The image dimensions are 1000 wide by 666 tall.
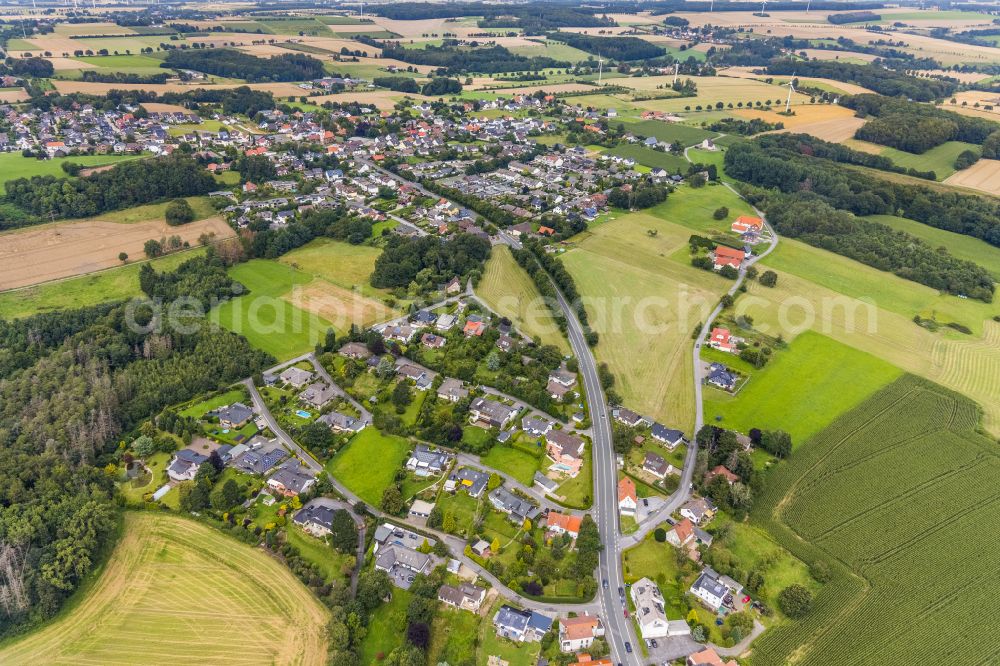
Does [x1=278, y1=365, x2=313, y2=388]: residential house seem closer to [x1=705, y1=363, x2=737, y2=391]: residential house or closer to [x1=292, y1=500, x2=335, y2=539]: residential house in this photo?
[x1=292, y1=500, x2=335, y2=539]: residential house

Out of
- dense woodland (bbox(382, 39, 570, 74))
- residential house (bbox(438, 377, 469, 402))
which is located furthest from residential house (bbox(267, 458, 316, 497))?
dense woodland (bbox(382, 39, 570, 74))

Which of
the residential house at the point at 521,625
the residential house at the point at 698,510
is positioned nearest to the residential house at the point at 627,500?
the residential house at the point at 698,510

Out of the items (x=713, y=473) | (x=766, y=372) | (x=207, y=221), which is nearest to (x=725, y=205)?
(x=766, y=372)

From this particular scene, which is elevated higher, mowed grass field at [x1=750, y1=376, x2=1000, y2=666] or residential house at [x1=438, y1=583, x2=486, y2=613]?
mowed grass field at [x1=750, y1=376, x2=1000, y2=666]

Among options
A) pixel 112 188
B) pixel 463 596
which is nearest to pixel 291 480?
pixel 463 596

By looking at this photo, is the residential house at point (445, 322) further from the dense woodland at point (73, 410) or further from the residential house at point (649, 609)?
the residential house at point (649, 609)

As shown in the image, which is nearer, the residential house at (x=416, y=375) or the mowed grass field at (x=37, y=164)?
the residential house at (x=416, y=375)
